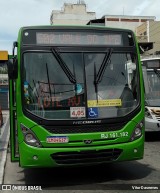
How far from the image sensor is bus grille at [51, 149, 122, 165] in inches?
272

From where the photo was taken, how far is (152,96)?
44.7 feet

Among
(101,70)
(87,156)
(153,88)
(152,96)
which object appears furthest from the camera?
(153,88)

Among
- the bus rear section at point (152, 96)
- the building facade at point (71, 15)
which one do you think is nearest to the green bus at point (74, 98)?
the bus rear section at point (152, 96)

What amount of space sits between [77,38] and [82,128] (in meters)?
1.70

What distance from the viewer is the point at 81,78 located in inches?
284

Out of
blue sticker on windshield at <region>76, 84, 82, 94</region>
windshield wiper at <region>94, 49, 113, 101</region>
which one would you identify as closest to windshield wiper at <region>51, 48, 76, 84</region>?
blue sticker on windshield at <region>76, 84, 82, 94</region>

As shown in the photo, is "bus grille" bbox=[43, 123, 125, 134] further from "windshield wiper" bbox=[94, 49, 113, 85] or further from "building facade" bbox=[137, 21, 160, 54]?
"building facade" bbox=[137, 21, 160, 54]

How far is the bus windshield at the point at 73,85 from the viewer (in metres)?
7.06

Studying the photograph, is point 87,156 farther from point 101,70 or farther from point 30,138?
point 101,70

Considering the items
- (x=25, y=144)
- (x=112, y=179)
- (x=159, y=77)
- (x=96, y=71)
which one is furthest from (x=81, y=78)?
(x=159, y=77)

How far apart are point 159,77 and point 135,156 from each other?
23.4 ft

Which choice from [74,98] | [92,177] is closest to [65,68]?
[74,98]

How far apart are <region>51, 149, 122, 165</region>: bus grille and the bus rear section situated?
554 cm

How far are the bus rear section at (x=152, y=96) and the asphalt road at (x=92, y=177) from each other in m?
3.51
